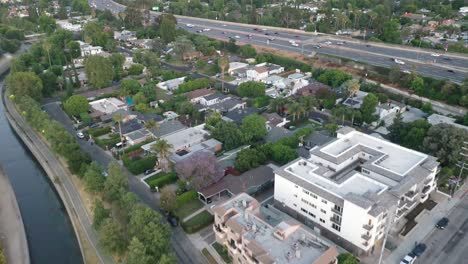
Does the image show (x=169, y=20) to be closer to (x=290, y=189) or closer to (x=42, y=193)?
(x=42, y=193)

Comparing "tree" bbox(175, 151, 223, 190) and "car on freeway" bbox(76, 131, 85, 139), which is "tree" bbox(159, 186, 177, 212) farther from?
"car on freeway" bbox(76, 131, 85, 139)

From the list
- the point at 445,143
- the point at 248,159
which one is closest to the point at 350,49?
the point at 445,143

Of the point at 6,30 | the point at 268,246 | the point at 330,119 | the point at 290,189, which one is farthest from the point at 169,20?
the point at 268,246

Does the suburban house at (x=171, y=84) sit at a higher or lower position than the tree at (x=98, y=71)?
lower

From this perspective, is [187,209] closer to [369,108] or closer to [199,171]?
[199,171]

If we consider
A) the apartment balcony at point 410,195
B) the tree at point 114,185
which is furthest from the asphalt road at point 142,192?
the apartment balcony at point 410,195

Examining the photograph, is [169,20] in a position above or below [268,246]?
above

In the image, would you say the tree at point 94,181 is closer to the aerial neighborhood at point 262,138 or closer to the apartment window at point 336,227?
the aerial neighborhood at point 262,138
